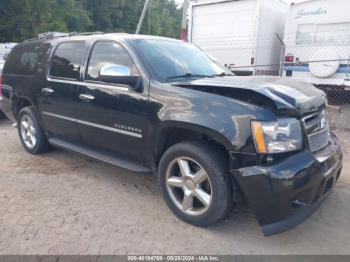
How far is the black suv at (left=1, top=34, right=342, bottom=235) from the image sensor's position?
9.18ft

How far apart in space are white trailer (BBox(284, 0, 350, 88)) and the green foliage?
59.2 ft

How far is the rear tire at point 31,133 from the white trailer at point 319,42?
23.9 feet

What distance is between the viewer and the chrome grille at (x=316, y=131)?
3014mm

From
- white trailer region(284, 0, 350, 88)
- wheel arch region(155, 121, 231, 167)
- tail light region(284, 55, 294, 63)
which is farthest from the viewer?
tail light region(284, 55, 294, 63)

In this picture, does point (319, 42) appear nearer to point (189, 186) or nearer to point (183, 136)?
point (183, 136)

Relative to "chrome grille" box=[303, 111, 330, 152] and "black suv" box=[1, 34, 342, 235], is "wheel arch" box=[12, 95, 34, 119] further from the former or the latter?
"chrome grille" box=[303, 111, 330, 152]

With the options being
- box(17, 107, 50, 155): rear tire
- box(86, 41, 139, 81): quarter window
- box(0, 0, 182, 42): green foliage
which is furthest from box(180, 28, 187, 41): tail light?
box(0, 0, 182, 42): green foliage

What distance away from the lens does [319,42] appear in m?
9.77

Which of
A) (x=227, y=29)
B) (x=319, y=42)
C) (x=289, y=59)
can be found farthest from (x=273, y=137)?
(x=227, y=29)

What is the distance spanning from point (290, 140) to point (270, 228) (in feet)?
2.46

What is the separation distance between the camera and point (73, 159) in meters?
5.29

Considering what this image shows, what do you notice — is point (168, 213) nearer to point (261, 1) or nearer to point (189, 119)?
point (189, 119)

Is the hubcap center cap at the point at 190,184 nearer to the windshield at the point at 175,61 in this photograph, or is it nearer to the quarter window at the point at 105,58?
the windshield at the point at 175,61

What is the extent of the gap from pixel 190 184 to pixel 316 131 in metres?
1.28
